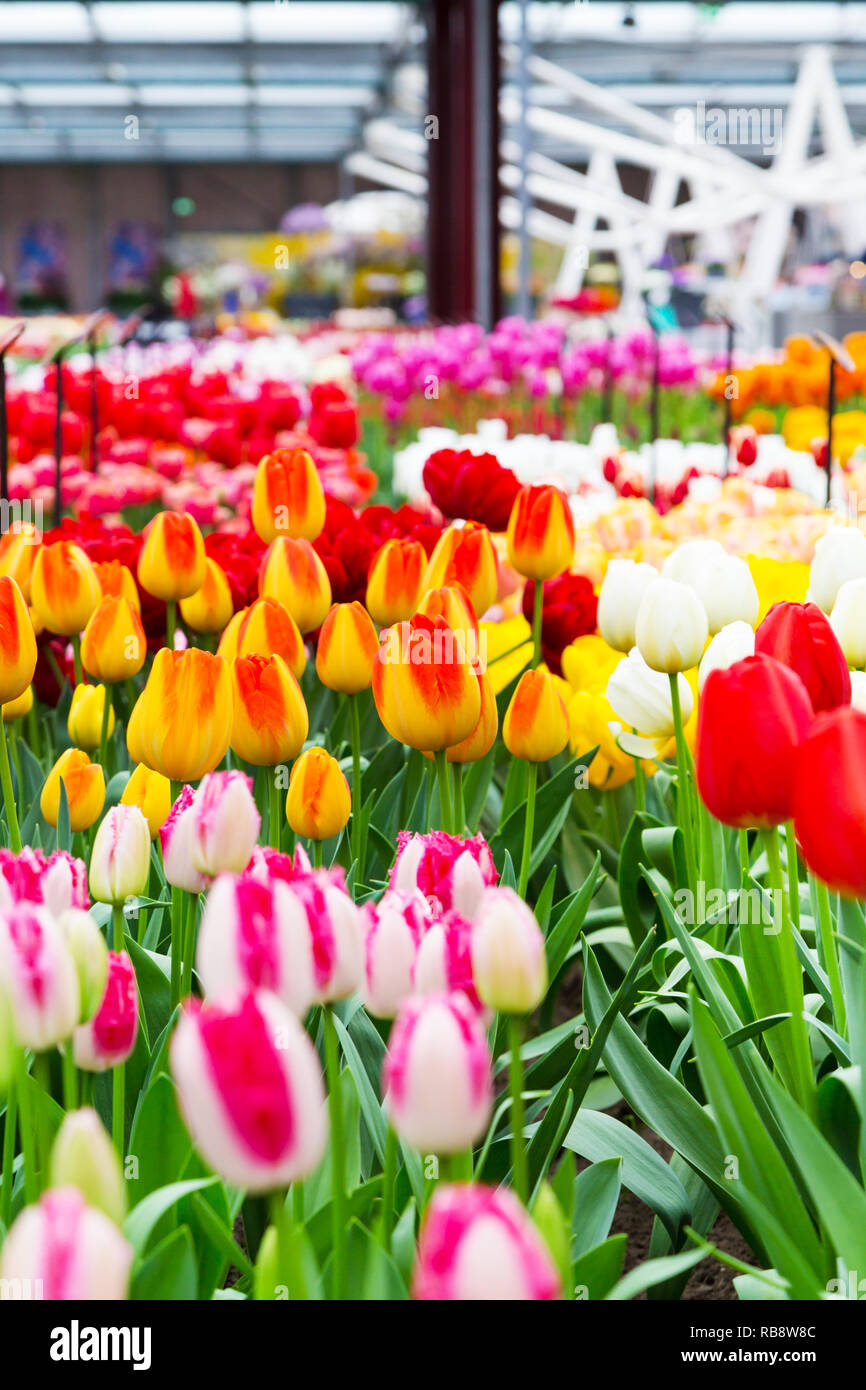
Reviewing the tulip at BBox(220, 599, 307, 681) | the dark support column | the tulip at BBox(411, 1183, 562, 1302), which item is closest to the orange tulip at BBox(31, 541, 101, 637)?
the tulip at BBox(220, 599, 307, 681)

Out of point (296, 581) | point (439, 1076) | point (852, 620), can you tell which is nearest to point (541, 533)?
point (296, 581)

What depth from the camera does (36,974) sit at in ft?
1.81

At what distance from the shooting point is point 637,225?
15.8 metres

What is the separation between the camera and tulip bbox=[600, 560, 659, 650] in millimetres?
1151

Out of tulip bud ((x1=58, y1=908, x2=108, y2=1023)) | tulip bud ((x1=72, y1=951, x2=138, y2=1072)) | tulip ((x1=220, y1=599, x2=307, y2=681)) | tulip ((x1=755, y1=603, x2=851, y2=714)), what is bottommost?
tulip bud ((x1=72, y1=951, x2=138, y2=1072))

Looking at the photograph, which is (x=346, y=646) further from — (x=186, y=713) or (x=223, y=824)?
(x=223, y=824)

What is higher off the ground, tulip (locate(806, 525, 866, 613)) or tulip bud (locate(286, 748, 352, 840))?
tulip (locate(806, 525, 866, 613))

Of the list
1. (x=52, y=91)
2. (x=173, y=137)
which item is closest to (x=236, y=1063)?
(x=52, y=91)

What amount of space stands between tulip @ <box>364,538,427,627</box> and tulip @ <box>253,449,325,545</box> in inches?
8.4

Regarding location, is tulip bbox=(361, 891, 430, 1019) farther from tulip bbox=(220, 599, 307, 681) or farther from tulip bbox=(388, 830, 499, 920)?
tulip bbox=(220, 599, 307, 681)

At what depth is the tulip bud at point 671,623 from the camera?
0.96m

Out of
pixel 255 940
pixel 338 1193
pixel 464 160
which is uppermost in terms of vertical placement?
pixel 464 160

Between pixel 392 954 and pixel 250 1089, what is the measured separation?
13 cm
